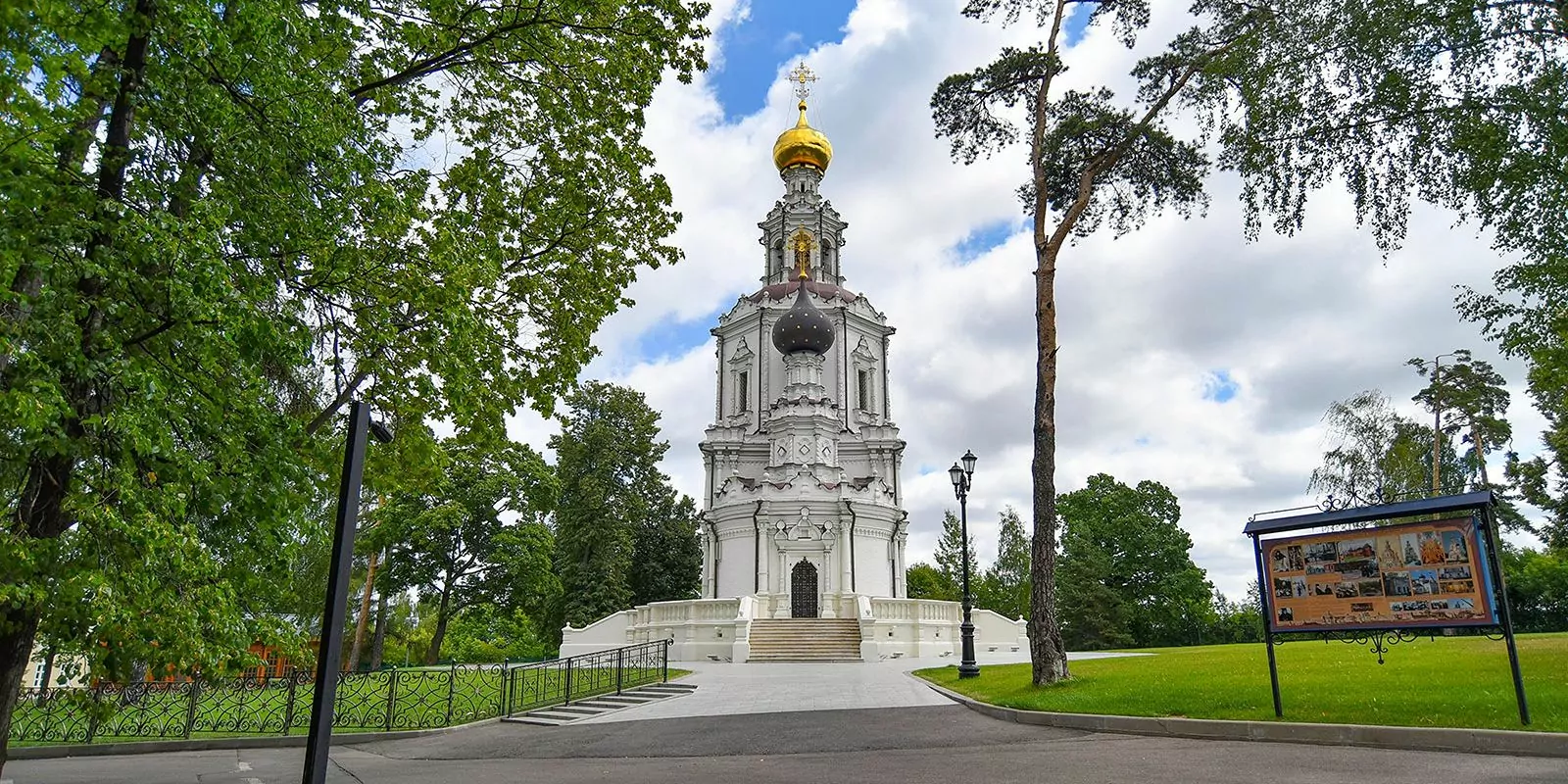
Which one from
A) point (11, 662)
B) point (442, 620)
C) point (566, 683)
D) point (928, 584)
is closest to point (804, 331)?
point (442, 620)

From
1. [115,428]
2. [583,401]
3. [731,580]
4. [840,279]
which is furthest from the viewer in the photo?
[840,279]

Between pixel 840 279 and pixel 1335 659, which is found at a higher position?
pixel 840 279

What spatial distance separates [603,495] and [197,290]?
40767 millimetres

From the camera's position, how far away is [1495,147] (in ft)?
42.7

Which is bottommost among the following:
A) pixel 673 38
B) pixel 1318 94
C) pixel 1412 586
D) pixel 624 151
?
pixel 1412 586

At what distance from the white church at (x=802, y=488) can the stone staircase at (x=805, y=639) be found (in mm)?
65

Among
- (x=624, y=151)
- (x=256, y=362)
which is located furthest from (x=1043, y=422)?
(x=256, y=362)

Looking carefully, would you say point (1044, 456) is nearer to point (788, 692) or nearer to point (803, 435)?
point (788, 692)

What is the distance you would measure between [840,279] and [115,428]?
52.8 meters

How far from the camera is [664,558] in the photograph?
50469 millimetres

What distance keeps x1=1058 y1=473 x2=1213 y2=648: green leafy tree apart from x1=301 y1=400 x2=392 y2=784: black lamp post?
138 ft

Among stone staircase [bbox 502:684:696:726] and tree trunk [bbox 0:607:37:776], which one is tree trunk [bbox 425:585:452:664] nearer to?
stone staircase [bbox 502:684:696:726]

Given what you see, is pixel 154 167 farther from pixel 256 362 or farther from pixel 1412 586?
pixel 1412 586

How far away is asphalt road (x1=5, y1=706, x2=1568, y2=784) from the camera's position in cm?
760
